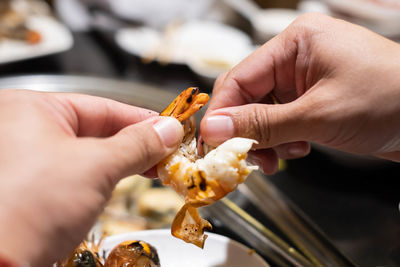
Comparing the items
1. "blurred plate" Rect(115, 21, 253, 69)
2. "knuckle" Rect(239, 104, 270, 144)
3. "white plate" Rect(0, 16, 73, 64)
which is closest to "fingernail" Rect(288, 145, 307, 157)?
"knuckle" Rect(239, 104, 270, 144)

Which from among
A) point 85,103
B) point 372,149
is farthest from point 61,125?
point 372,149

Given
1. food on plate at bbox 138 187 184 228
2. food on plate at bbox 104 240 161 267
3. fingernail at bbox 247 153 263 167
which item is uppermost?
fingernail at bbox 247 153 263 167

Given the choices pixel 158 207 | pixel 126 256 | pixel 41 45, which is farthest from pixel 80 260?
pixel 41 45

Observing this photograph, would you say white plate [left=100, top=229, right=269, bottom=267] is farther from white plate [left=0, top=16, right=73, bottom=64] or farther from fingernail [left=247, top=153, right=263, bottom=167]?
white plate [left=0, top=16, right=73, bottom=64]

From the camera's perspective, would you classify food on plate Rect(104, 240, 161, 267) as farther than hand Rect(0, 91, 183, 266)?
Yes

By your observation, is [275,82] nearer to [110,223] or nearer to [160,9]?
[110,223]

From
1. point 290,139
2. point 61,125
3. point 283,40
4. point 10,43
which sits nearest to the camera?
point 61,125

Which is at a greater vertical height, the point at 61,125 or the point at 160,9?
the point at 61,125
